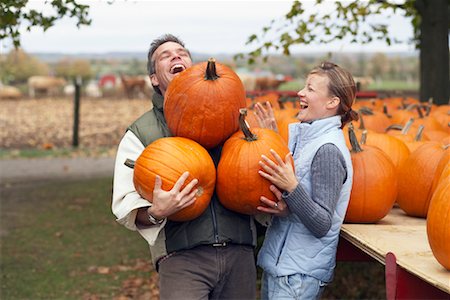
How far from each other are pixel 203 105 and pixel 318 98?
50cm

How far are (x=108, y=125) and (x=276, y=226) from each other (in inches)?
624

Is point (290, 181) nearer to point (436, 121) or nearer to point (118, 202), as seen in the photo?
point (118, 202)

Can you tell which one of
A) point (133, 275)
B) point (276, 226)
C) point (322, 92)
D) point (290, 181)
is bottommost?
point (133, 275)

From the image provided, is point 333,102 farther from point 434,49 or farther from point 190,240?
point 434,49

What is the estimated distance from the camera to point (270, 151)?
297 centimetres

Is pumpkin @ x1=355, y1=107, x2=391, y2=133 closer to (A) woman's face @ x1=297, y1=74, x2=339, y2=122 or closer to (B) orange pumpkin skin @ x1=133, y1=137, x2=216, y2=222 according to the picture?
(A) woman's face @ x1=297, y1=74, x2=339, y2=122

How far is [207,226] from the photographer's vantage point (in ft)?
10.1

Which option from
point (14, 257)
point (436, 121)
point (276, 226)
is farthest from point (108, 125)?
point (276, 226)

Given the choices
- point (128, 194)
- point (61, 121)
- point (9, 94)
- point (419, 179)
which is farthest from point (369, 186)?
point (9, 94)

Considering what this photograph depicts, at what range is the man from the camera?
3031 mm

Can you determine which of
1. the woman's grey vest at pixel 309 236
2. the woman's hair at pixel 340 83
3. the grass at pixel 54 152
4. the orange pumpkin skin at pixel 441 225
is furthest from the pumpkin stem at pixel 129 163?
the grass at pixel 54 152

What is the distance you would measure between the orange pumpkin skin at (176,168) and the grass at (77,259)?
2.96 meters

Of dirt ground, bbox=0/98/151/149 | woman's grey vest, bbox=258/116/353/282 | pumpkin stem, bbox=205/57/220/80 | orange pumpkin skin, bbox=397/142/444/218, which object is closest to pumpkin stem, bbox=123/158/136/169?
pumpkin stem, bbox=205/57/220/80

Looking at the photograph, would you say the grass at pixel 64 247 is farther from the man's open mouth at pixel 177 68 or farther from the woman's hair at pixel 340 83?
the woman's hair at pixel 340 83
